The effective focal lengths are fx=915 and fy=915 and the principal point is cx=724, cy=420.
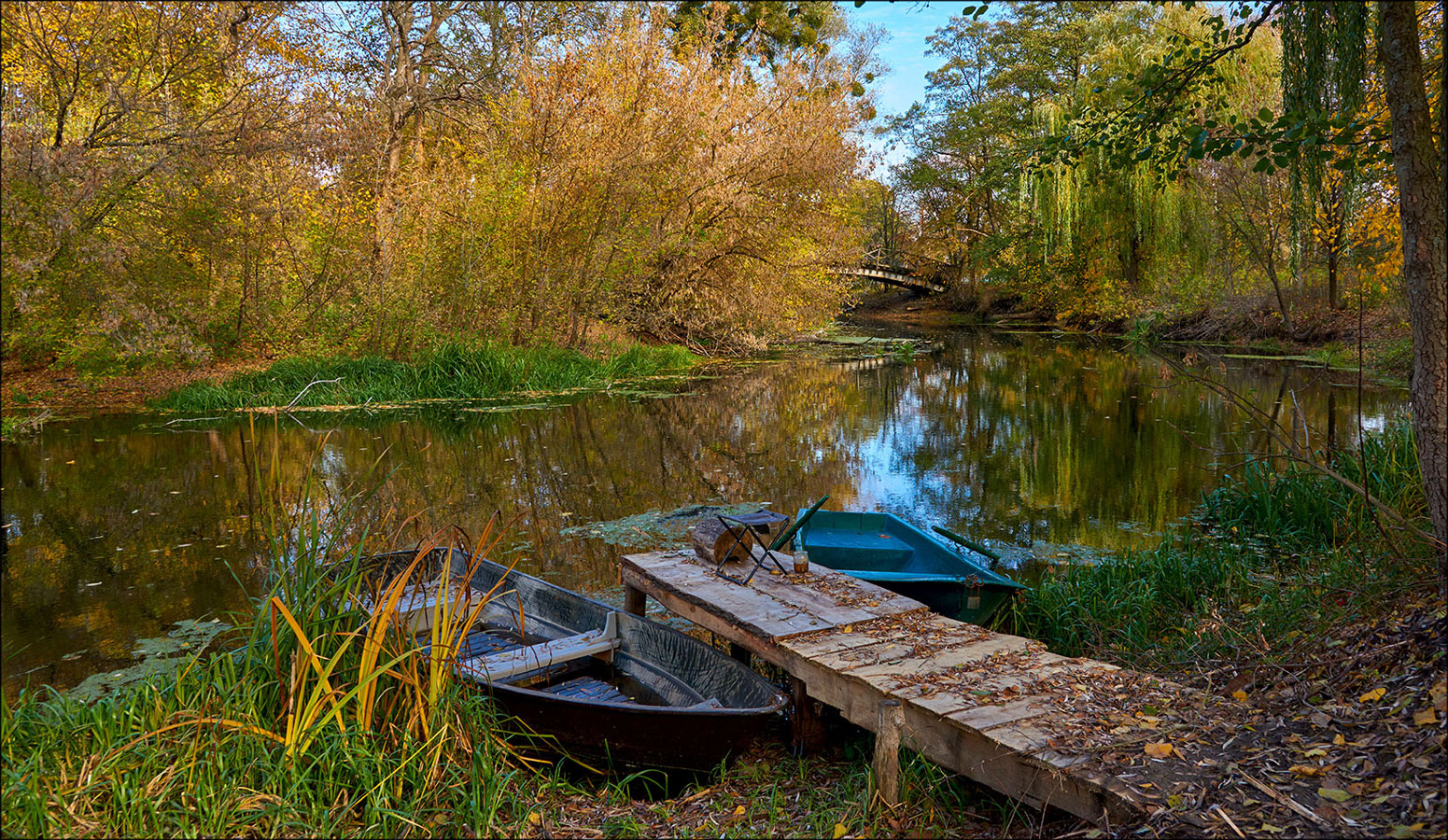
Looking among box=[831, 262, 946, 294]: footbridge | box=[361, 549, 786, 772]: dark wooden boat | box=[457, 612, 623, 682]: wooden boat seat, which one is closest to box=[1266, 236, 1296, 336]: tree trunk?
box=[831, 262, 946, 294]: footbridge

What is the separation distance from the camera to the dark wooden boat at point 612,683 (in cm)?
408

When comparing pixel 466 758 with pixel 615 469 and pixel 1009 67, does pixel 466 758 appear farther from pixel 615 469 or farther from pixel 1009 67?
pixel 1009 67

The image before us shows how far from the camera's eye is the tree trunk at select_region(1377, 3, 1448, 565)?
3.78 meters

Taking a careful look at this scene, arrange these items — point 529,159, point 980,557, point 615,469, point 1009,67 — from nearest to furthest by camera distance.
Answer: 1. point 980,557
2. point 615,469
3. point 529,159
4. point 1009,67

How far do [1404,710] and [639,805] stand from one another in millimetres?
2928

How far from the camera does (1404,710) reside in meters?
3.15

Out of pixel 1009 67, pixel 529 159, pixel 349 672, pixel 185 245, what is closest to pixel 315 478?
pixel 349 672

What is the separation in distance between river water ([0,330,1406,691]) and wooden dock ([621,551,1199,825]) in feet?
4.71

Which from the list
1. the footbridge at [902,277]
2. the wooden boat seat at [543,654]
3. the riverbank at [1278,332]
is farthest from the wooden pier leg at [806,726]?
the footbridge at [902,277]

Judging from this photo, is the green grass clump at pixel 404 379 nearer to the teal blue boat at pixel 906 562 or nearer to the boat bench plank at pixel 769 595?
the teal blue boat at pixel 906 562

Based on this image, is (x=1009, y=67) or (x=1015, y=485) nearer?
(x=1015, y=485)

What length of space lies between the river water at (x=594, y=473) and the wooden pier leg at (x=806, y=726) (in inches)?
92.7

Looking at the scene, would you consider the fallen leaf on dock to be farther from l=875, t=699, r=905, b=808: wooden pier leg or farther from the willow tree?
l=875, t=699, r=905, b=808: wooden pier leg

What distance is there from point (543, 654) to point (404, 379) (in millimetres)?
13393
